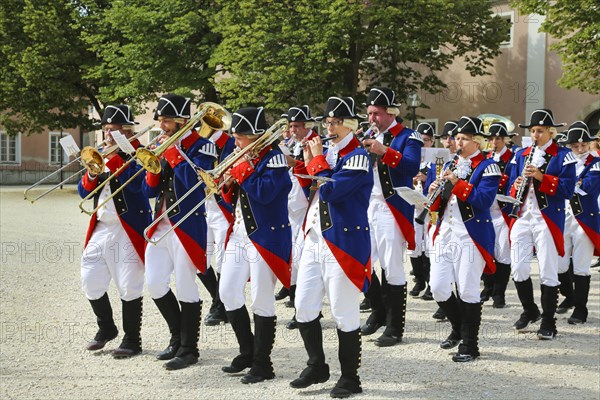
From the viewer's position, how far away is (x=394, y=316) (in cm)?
763

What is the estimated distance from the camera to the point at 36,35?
1188 inches

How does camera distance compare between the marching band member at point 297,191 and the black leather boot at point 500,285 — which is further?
the black leather boot at point 500,285

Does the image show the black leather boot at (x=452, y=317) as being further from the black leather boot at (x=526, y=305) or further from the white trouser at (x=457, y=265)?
the black leather boot at (x=526, y=305)

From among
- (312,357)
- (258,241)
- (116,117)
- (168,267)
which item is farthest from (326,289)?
(116,117)

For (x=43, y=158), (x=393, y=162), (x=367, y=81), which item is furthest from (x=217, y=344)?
(x=43, y=158)

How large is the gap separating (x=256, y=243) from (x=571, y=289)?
4963mm

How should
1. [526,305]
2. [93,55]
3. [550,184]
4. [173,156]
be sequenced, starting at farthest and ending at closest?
[93,55]
[526,305]
[550,184]
[173,156]

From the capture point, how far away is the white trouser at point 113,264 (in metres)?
7.11

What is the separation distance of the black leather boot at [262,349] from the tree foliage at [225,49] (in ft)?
56.5

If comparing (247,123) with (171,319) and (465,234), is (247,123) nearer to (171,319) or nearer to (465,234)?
(171,319)

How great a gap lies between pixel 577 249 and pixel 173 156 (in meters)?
5.05

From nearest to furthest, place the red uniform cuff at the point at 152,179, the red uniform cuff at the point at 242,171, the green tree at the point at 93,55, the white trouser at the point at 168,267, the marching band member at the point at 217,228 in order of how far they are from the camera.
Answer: the red uniform cuff at the point at 242,171, the white trouser at the point at 168,267, the red uniform cuff at the point at 152,179, the marching band member at the point at 217,228, the green tree at the point at 93,55

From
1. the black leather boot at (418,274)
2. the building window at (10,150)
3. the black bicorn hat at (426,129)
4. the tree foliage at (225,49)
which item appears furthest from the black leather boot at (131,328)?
the building window at (10,150)

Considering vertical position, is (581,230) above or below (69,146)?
below
